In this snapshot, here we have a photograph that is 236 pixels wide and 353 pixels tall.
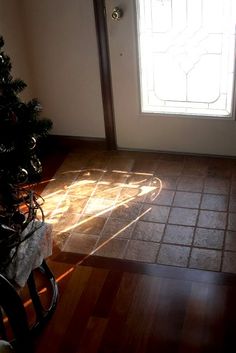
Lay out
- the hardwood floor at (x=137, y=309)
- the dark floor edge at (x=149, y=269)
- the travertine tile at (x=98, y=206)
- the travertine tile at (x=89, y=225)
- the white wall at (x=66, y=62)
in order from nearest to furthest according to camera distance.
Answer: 1. the hardwood floor at (x=137, y=309)
2. the dark floor edge at (x=149, y=269)
3. the travertine tile at (x=89, y=225)
4. the travertine tile at (x=98, y=206)
5. the white wall at (x=66, y=62)

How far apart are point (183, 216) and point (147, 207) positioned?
204mm

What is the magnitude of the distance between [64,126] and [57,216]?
0.75m

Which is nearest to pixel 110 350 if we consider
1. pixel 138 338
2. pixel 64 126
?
pixel 138 338

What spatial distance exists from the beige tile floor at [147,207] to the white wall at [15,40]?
59 centimetres

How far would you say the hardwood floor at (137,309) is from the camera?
7.07 feet

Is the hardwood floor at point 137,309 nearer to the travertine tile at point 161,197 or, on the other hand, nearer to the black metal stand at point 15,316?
the black metal stand at point 15,316

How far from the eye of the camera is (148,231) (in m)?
2.70

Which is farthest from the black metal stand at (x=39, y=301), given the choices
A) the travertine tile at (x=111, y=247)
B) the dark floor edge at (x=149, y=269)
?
the travertine tile at (x=111, y=247)

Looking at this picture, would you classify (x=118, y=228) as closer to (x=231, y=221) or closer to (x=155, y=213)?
(x=155, y=213)

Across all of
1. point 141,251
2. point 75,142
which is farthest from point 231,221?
point 75,142

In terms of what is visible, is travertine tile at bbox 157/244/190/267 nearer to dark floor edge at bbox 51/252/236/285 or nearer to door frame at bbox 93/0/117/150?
dark floor edge at bbox 51/252/236/285

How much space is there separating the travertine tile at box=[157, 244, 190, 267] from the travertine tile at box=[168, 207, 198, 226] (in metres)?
0.18

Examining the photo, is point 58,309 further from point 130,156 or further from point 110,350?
point 130,156

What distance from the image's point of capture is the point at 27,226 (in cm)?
213
